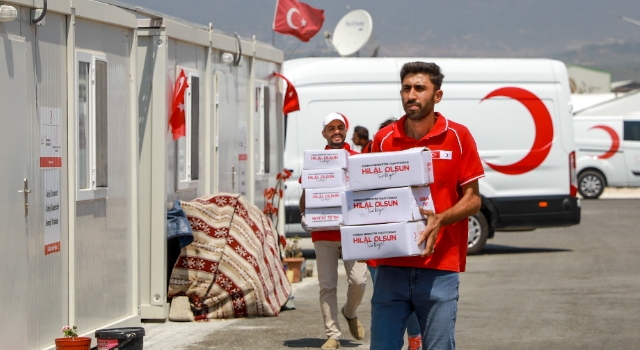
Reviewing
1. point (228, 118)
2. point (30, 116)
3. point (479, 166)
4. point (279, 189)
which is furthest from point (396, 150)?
point (279, 189)

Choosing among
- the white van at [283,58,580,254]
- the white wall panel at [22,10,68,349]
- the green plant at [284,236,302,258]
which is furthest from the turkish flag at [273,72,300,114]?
the white wall panel at [22,10,68,349]

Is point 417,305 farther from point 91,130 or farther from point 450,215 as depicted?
point 91,130

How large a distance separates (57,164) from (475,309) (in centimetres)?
535

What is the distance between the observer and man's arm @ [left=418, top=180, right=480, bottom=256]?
5.44m

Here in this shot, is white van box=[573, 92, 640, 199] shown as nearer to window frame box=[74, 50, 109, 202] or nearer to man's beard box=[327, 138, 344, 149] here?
man's beard box=[327, 138, 344, 149]

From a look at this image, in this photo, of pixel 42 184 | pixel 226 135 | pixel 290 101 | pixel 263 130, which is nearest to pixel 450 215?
pixel 42 184

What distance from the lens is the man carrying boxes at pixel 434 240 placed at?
5.56m

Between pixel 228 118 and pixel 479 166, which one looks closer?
pixel 479 166

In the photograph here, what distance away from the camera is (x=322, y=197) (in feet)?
30.1

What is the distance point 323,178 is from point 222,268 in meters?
2.02

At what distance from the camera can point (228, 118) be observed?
500 inches

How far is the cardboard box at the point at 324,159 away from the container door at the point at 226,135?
3.28 m

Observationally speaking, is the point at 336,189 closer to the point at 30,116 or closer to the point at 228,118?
the point at 30,116

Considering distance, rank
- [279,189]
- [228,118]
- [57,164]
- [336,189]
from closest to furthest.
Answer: [57,164]
[336,189]
[228,118]
[279,189]
